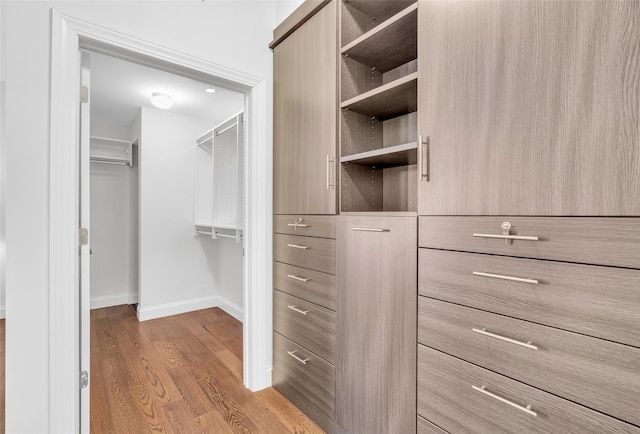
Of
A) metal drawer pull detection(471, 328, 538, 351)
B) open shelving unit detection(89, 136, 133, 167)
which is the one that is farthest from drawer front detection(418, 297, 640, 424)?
open shelving unit detection(89, 136, 133, 167)

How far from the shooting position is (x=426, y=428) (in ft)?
4.08

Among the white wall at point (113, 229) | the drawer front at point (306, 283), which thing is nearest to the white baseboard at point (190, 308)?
the white wall at point (113, 229)

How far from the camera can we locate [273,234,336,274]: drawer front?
5.60 feet

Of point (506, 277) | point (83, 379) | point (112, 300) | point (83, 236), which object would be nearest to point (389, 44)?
point (506, 277)

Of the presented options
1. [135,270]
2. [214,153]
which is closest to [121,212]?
[135,270]

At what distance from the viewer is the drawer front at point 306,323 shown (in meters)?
1.70

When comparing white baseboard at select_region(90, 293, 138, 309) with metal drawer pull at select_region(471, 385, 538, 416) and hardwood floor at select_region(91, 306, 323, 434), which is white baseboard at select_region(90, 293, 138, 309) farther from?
metal drawer pull at select_region(471, 385, 538, 416)

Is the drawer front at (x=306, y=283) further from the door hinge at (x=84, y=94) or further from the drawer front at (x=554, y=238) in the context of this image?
the door hinge at (x=84, y=94)

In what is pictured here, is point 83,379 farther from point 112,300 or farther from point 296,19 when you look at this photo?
point 112,300

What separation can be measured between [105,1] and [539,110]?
1983 millimetres

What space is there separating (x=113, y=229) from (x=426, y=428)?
4217mm

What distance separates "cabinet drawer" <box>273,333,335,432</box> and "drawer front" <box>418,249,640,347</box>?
862mm

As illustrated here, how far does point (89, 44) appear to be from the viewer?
157 centimetres

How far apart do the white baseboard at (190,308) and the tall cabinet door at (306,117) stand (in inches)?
78.8
